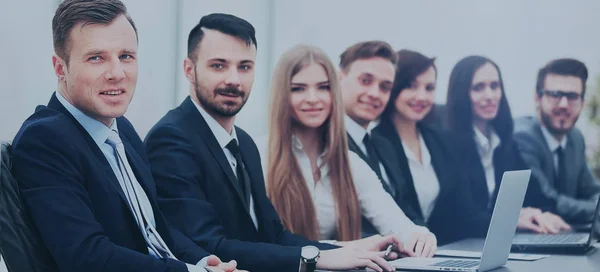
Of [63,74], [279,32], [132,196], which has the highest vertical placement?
[279,32]

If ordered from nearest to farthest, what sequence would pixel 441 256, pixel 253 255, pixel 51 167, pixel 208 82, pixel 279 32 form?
pixel 51 167, pixel 253 255, pixel 441 256, pixel 208 82, pixel 279 32

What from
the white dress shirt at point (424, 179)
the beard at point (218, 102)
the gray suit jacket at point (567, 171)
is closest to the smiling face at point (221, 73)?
the beard at point (218, 102)

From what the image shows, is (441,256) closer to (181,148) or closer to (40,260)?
(181,148)

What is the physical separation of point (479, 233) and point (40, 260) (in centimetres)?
266

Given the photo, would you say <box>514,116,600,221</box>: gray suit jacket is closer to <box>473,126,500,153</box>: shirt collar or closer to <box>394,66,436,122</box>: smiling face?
<box>473,126,500,153</box>: shirt collar

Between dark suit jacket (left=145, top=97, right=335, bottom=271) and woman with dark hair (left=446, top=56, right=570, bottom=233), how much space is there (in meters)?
1.43

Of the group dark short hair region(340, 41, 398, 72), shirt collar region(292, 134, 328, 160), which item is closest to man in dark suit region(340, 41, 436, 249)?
dark short hair region(340, 41, 398, 72)

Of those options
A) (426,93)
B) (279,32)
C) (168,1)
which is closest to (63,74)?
(168,1)

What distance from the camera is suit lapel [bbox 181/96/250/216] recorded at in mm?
3158

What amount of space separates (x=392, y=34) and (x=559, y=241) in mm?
1312

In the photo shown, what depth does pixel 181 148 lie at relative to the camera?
3.05 m

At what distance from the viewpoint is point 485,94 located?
4543mm

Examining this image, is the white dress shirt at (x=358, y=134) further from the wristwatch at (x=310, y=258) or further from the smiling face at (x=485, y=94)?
the wristwatch at (x=310, y=258)

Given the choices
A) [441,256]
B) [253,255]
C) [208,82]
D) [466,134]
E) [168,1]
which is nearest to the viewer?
[253,255]
